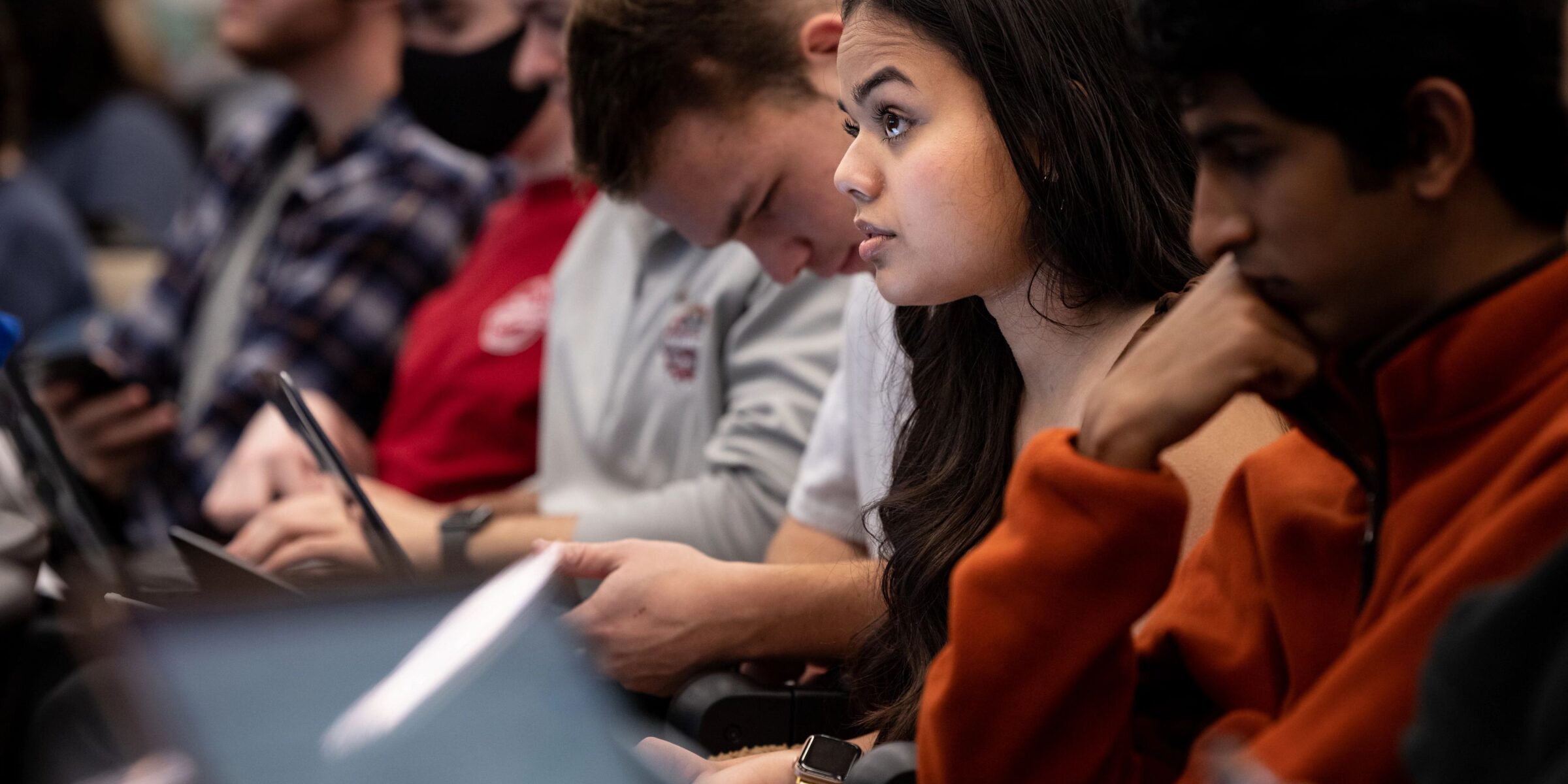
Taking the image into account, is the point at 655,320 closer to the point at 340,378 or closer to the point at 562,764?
the point at 340,378

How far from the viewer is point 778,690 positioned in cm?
121

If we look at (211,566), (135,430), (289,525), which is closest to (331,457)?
(211,566)

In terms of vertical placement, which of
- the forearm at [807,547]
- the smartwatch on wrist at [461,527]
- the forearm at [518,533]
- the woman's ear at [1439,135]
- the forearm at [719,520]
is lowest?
the forearm at [518,533]

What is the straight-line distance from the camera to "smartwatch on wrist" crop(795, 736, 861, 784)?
100cm

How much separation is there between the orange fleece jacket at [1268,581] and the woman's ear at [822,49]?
68 centimetres

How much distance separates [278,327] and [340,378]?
13cm

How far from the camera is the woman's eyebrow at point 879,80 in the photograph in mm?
1051

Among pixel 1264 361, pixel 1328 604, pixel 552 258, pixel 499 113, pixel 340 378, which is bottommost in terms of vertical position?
pixel 340 378

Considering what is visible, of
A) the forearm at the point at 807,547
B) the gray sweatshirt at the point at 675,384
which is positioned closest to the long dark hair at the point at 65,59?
the gray sweatshirt at the point at 675,384

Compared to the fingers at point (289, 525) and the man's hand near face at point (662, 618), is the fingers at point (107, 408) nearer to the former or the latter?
the fingers at point (289, 525)

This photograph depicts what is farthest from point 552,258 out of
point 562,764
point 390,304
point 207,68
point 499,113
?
point 207,68

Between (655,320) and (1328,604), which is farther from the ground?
(1328,604)

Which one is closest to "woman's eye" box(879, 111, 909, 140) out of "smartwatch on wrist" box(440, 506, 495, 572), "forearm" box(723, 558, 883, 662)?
"forearm" box(723, 558, 883, 662)

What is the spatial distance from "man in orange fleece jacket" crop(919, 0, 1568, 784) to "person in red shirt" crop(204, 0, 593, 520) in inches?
48.4
